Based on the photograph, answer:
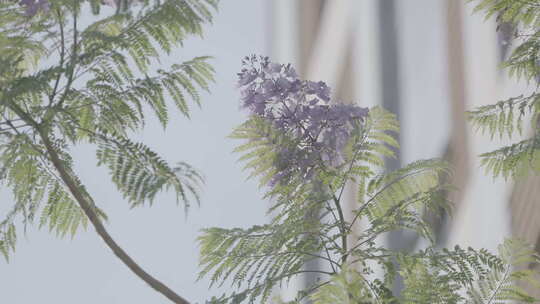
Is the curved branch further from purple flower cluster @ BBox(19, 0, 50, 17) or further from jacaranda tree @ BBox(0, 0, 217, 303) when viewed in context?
purple flower cluster @ BBox(19, 0, 50, 17)

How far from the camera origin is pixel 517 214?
3174mm

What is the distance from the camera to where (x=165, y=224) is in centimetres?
1321

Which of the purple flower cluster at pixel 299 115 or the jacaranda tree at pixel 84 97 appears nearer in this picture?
the jacaranda tree at pixel 84 97

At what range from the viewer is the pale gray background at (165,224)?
12.7m

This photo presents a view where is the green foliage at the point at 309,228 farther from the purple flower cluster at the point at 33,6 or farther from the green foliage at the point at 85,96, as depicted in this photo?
the purple flower cluster at the point at 33,6

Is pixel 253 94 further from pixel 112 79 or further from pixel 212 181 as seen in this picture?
pixel 212 181

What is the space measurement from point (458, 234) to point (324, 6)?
324cm

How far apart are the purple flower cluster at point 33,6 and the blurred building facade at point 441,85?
1023 mm

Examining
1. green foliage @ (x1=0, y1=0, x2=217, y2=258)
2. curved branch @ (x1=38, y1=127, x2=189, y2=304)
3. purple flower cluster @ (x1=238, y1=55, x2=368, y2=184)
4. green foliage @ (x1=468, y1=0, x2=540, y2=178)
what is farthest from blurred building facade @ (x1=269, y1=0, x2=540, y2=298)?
curved branch @ (x1=38, y1=127, x2=189, y2=304)

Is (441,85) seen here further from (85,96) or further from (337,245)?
→ (85,96)

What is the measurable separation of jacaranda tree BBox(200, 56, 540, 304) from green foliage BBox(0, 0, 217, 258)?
0.17m

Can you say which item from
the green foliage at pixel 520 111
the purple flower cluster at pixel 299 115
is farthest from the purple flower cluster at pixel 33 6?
the green foliage at pixel 520 111

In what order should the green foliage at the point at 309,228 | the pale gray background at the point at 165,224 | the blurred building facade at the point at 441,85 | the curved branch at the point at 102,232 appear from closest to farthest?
the curved branch at the point at 102,232
the green foliage at the point at 309,228
the blurred building facade at the point at 441,85
the pale gray background at the point at 165,224

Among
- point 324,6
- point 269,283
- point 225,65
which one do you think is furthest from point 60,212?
point 225,65
